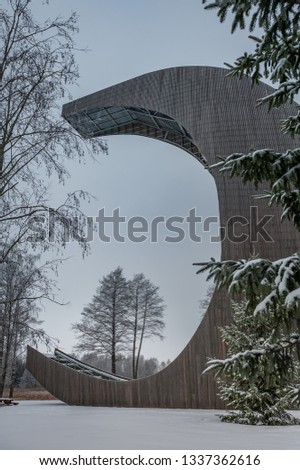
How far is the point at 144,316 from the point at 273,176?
1859cm

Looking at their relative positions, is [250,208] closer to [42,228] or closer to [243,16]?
[42,228]

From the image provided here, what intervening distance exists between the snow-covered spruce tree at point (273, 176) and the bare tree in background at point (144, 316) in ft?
58.9

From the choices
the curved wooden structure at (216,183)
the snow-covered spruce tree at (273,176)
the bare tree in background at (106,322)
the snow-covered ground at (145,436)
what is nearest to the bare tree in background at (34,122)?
the snow-covered ground at (145,436)

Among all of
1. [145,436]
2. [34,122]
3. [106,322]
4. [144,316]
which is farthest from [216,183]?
[106,322]

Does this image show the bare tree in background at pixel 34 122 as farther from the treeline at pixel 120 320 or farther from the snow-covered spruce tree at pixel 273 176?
the treeline at pixel 120 320

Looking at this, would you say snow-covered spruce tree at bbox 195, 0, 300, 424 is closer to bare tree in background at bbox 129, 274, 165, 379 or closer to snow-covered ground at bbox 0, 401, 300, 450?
snow-covered ground at bbox 0, 401, 300, 450

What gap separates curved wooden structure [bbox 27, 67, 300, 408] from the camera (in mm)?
10234

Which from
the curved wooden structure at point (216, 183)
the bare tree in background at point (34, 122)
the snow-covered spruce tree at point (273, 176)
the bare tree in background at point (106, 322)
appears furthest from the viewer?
→ the bare tree in background at point (106, 322)

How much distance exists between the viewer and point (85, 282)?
79.5ft

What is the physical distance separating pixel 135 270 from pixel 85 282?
3.00 meters

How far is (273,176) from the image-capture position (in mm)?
3217

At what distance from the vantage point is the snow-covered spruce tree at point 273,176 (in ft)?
9.55

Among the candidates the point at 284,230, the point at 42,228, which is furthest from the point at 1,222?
the point at 284,230

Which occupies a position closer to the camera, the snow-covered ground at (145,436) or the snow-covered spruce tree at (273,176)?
the snow-covered spruce tree at (273,176)
